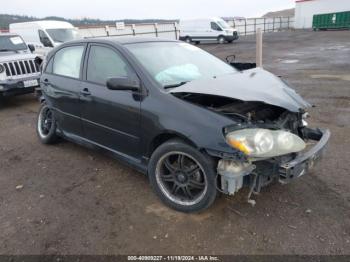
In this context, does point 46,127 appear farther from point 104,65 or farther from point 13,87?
point 13,87

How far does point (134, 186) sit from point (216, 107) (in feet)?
4.80

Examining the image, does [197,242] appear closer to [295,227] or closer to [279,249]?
[279,249]

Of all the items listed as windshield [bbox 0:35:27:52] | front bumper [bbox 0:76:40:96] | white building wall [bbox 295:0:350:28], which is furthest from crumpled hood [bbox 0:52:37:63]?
white building wall [bbox 295:0:350:28]

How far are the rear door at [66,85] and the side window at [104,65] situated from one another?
0.76 ft

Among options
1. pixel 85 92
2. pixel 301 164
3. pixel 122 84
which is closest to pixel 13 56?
pixel 85 92

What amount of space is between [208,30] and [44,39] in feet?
56.2

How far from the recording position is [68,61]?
4.45m

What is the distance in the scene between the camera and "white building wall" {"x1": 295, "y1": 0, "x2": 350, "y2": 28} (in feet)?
131

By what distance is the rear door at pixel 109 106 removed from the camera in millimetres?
3459

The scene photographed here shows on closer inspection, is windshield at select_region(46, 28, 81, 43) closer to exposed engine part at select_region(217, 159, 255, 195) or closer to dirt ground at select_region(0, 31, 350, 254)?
dirt ground at select_region(0, 31, 350, 254)

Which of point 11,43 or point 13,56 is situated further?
point 11,43

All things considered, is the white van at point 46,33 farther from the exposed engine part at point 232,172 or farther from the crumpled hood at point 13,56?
the exposed engine part at point 232,172

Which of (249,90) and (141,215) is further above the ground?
(249,90)

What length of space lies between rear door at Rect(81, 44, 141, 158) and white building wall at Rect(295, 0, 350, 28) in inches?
1760
